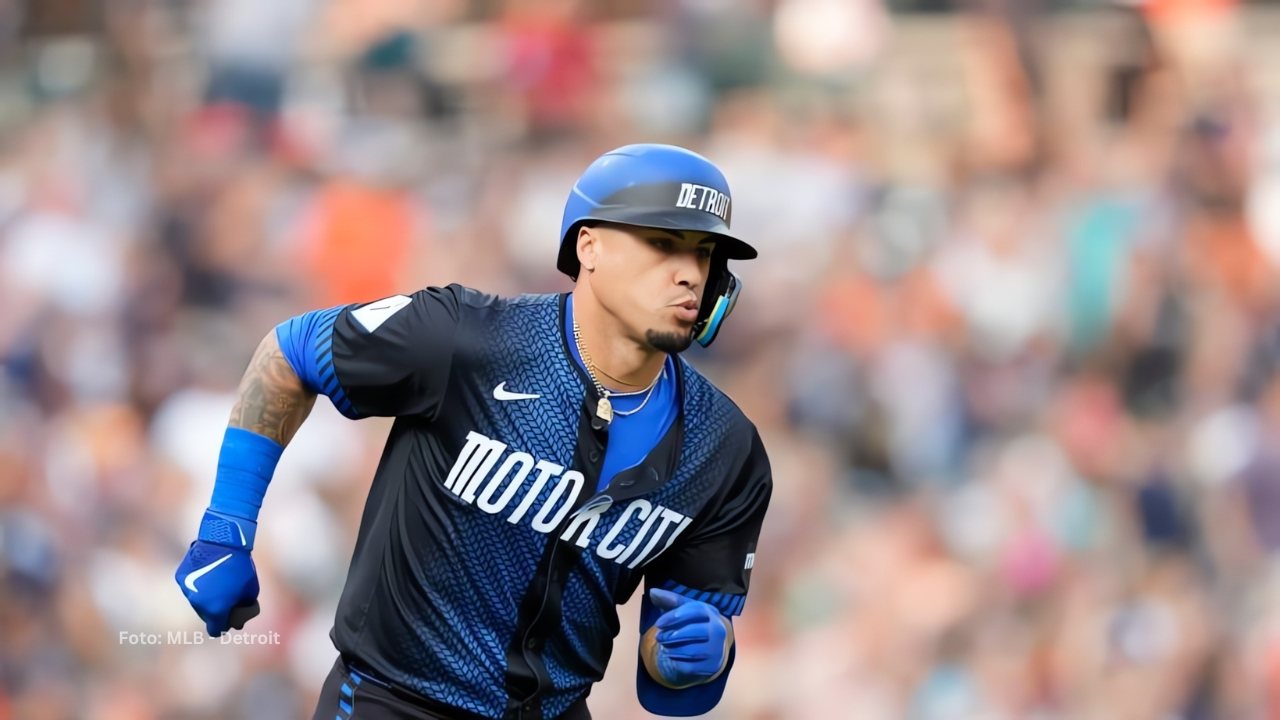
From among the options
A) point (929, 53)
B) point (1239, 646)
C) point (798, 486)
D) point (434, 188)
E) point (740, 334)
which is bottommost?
point (1239, 646)

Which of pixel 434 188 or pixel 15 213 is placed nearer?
pixel 434 188

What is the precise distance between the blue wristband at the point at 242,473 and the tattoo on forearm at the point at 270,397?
0.02m

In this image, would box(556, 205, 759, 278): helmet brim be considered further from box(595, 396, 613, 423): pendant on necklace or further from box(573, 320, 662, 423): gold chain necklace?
box(595, 396, 613, 423): pendant on necklace

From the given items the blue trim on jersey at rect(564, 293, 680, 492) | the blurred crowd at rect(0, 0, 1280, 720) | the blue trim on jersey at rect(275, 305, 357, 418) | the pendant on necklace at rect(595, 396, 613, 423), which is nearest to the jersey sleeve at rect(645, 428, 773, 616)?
the blue trim on jersey at rect(564, 293, 680, 492)

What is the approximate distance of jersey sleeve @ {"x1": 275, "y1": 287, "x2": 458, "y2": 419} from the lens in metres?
3.84

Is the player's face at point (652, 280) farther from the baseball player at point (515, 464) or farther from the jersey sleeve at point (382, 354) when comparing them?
the jersey sleeve at point (382, 354)

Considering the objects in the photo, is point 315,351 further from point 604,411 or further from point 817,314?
point 817,314

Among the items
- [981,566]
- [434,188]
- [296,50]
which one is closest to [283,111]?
[296,50]

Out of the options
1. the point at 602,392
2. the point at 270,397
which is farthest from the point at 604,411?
the point at 270,397

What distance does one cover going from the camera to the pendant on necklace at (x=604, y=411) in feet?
13.0

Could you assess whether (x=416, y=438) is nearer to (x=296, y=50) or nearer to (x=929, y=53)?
(x=929, y=53)

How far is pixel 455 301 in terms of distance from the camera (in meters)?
3.96

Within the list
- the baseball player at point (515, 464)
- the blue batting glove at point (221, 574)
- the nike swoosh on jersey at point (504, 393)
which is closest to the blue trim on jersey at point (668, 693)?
the baseball player at point (515, 464)

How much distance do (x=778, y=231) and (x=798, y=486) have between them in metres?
1.04
